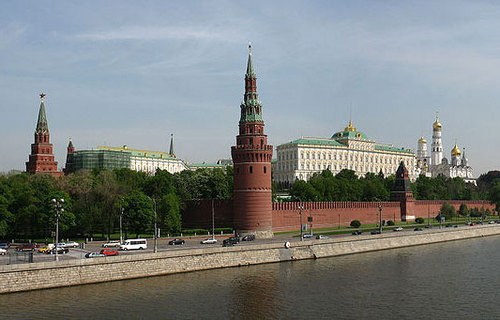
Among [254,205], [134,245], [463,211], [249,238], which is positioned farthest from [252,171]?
[463,211]

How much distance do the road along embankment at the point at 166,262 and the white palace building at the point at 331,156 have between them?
9821 cm

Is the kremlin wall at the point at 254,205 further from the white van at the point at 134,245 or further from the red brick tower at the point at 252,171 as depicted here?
the white van at the point at 134,245

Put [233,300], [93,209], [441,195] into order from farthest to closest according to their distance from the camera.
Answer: [441,195] → [93,209] → [233,300]

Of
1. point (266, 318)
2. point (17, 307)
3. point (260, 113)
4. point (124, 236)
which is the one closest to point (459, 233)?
point (260, 113)

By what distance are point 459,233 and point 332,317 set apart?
60190 mm

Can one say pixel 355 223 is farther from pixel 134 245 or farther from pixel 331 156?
pixel 331 156

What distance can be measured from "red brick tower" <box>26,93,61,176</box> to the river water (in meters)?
69.9

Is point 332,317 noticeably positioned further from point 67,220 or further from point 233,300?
point 67,220

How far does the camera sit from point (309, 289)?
46344 millimetres

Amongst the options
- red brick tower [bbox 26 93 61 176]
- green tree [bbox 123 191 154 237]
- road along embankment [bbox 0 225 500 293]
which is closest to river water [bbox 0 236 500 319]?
road along embankment [bbox 0 225 500 293]

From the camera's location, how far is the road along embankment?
144ft

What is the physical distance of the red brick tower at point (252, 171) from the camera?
77000mm

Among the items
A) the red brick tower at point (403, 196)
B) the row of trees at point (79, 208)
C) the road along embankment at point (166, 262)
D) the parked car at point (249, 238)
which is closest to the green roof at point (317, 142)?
the red brick tower at point (403, 196)

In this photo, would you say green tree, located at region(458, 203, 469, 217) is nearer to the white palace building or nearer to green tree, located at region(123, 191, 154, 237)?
the white palace building
